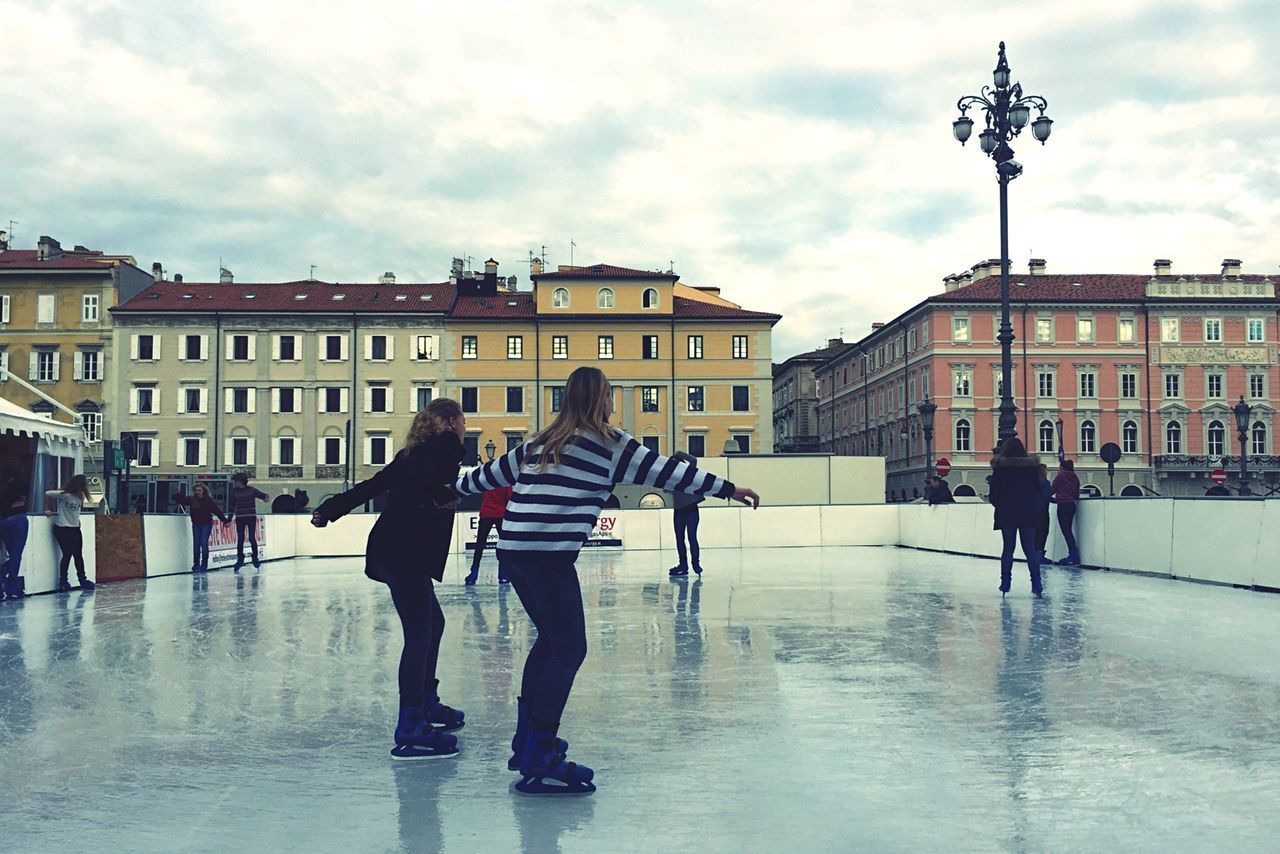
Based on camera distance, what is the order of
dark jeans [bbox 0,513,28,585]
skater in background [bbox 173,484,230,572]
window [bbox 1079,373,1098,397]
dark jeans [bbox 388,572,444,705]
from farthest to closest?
window [bbox 1079,373,1098,397], skater in background [bbox 173,484,230,572], dark jeans [bbox 0,513,28,585], dark jeans [bbox 388,572,444,705]

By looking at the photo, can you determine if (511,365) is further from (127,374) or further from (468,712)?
(468,712)

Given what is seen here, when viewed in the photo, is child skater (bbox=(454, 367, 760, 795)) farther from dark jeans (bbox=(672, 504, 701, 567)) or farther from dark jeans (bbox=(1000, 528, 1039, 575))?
dark jeans (bbox=(672, 504, 701, 567))

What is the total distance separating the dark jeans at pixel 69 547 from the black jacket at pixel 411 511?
40.7 ft

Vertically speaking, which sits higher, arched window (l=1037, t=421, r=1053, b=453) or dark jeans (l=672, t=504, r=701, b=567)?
arched window (l=1037, t=421, r=1053, b=453)

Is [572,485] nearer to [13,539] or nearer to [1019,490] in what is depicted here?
[1019,490]

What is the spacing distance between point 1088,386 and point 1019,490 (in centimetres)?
6012

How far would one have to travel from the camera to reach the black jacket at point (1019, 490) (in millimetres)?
12961

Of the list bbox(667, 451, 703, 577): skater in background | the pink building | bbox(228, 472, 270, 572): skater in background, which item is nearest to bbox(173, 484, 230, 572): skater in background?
bbox(228, 472, 270, 572): skater in background

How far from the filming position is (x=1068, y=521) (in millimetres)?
18750

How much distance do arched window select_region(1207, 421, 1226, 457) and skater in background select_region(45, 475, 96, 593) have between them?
66.6 m

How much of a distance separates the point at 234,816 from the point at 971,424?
67.1 metres

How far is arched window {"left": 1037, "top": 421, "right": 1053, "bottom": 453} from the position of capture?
68.0 m

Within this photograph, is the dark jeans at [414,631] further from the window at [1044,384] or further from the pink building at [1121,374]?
the window at [1044,384]

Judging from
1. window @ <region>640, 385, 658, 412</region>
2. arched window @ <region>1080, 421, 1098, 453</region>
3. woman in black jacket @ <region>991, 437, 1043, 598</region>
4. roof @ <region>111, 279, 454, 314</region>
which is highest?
roof @ <region>111, 279, 454, 314</region>
